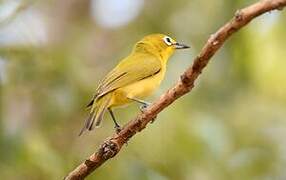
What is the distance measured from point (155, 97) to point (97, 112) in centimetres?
155

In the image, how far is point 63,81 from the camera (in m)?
3.72

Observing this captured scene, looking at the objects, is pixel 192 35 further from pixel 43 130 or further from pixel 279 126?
pixel 43 130

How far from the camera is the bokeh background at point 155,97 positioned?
3.39m

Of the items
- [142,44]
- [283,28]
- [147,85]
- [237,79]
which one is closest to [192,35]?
[237,79]

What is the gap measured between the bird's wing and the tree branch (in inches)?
26.9

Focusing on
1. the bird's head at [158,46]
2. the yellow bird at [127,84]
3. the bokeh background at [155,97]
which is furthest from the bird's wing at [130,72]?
the bokeh background at [155,97]

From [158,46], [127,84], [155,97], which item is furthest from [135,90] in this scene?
[155,97]

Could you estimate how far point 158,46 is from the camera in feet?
10.3

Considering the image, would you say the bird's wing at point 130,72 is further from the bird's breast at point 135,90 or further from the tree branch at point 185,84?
the tree branch at point 185,84

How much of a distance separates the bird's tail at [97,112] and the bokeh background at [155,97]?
66cm

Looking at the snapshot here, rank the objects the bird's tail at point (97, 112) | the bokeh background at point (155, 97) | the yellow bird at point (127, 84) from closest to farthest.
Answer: the bird's tail at point (97, 112) < the yellow bird at point (127, 84) < the bokeh background at point (155, 97)

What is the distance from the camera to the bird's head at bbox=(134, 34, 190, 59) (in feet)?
10.1

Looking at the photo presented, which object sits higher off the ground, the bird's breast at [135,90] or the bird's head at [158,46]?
the bird's breast at [135,90]

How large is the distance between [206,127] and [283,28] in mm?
878
